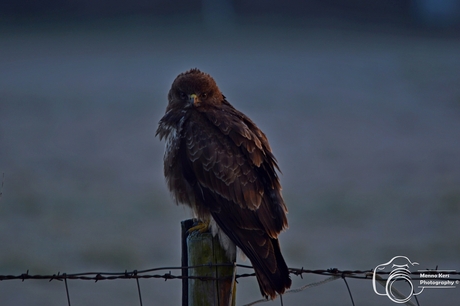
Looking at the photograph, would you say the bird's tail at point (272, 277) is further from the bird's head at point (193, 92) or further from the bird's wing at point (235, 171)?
the bird's head at point (193, 92)

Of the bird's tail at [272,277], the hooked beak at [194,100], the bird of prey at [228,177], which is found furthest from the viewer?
the hooked beak at [194,100]

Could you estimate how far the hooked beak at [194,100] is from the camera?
21.7 feet

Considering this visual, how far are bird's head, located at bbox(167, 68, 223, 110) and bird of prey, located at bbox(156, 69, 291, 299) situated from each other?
0.28 m

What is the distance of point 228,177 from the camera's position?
19.1 ft

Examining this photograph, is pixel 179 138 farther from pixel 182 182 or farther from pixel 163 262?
pixel 163 262

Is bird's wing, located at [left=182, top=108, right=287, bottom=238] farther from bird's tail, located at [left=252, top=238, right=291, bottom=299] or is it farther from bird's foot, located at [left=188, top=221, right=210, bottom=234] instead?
bird's tail, located at [left=252, top=238, right=291, bottom=299]

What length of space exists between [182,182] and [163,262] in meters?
6.69

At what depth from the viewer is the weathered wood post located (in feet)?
14.7

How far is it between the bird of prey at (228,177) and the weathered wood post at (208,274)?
1.87 ft

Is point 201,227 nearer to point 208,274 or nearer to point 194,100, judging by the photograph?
point 208,274

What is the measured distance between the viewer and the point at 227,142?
19.7ft

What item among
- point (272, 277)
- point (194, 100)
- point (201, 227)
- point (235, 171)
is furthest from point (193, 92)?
point (272, 277)

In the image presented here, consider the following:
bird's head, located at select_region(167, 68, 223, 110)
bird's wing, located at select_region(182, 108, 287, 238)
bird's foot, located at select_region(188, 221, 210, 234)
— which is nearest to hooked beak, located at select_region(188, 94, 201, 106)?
bird's head, located at select_region(167, 68, 223, 110)

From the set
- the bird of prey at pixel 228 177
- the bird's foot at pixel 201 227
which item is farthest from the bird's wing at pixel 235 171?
the bird's foot at pixel 201 227
